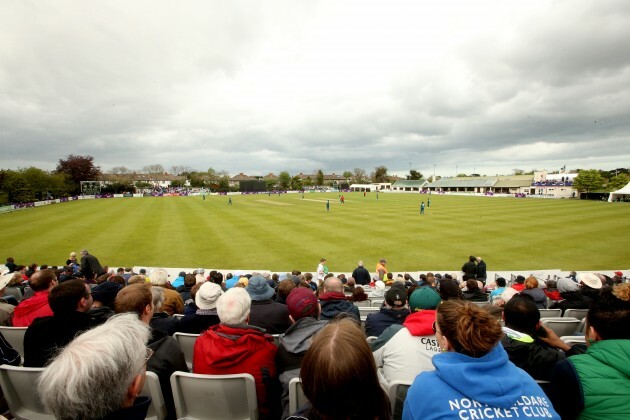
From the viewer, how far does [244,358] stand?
10.6ft

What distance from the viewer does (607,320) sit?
268cm

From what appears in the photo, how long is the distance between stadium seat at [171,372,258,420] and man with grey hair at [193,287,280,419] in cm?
19

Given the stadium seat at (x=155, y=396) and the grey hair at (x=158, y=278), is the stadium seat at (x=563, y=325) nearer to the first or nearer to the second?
the stadium seat at (x=155, y=396)

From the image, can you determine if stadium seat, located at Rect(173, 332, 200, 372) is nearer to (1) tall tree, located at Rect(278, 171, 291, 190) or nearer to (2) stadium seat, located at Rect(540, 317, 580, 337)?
(2) stadium seat, located at Rect(540, 317, 580, 337)

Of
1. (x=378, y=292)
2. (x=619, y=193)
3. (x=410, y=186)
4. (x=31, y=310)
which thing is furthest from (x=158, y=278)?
(x=410, y=186)

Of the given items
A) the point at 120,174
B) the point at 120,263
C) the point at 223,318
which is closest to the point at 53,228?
the point at 120,263

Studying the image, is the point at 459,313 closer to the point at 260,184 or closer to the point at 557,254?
the point at 557,254

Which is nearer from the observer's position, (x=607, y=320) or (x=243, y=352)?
(x=607, y=320)

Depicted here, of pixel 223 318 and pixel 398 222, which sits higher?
pixel 223 318

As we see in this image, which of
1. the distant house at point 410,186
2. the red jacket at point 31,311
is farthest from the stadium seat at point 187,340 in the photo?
the distant house at point 410,186

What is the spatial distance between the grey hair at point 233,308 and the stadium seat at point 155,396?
2.81 ft

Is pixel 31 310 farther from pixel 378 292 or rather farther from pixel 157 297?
pixel 378 292

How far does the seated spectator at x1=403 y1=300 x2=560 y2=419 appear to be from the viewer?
1785 mm

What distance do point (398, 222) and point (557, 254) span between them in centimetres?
1338
